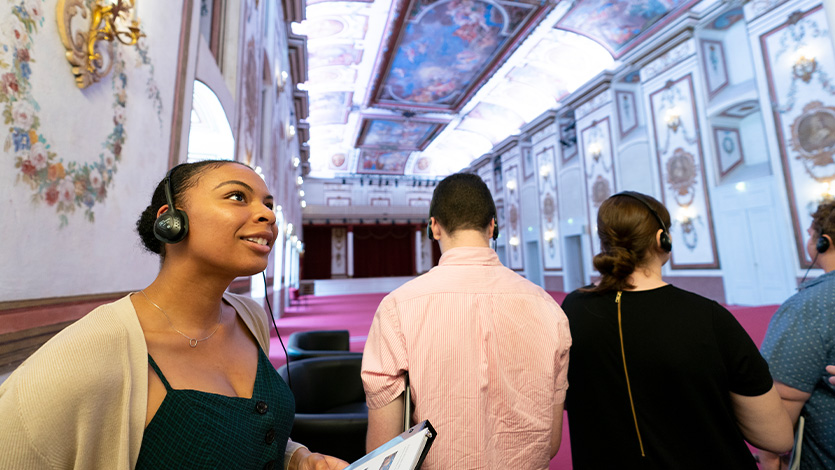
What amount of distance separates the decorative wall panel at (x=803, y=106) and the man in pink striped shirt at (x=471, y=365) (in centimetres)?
790

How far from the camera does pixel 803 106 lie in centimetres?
670

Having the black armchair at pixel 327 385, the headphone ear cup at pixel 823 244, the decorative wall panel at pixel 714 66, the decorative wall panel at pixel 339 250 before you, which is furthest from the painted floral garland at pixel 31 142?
the decorative wall panel at pixel 339 250

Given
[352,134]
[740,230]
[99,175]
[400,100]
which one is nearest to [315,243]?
[352,134]

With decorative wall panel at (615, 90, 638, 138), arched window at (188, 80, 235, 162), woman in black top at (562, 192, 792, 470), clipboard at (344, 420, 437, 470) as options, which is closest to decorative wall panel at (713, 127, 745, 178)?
decorative wall panel at (615, 90, 638, 138)

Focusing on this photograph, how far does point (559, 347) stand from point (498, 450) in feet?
1.09

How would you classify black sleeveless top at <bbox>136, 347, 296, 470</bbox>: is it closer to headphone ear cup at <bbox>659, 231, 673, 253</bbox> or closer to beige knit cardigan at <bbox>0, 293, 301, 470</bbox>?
beige knit cardigan at <bbox>0, 293, 301, 470</bbox>

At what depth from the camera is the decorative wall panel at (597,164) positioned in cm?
1131

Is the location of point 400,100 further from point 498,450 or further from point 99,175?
point 498,450

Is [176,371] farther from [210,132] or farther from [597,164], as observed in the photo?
[597,164]

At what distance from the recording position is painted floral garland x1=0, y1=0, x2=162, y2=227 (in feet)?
3.98

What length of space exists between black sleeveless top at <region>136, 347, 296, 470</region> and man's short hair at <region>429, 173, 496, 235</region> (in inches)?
27.3

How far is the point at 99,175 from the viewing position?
173 cm

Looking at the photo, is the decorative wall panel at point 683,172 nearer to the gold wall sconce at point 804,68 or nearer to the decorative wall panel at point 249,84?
the gold wall sconce at point 804,68

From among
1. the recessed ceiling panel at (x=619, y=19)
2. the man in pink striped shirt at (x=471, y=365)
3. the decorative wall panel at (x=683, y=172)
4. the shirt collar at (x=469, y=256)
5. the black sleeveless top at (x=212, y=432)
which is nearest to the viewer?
the black sleeveless top at (x=212, y=432)
